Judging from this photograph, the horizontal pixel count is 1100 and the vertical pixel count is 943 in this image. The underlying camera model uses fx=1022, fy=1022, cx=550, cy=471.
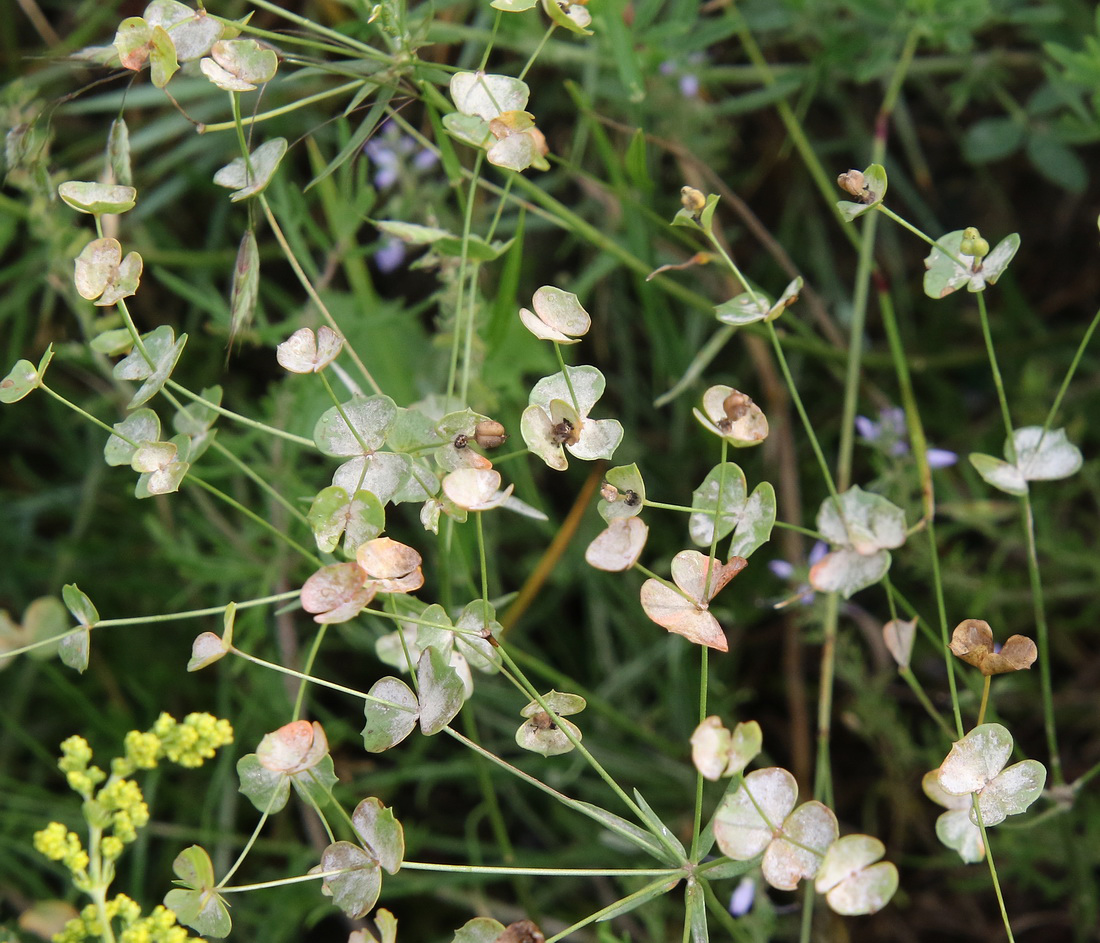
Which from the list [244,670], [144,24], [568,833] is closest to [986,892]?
[568,833]

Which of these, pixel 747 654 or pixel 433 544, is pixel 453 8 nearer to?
pixel 433 544

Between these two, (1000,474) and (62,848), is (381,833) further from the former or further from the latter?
(1000,474)

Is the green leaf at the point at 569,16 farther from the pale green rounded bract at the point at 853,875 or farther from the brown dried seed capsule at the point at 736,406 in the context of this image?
the pale green rounded bract at the point at 853,875

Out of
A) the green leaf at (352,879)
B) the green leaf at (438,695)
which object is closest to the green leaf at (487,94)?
the green leaf at (438,695)

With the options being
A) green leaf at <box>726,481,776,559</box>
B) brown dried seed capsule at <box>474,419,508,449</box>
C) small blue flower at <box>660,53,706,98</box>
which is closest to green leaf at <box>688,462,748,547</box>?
green leaf at <box>726,481,776,559</box>

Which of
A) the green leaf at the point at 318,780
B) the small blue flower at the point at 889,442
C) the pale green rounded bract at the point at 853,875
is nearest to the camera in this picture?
the pale green rounded bract at the point at 853,875

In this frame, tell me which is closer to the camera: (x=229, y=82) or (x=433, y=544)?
(x=229, y=82)

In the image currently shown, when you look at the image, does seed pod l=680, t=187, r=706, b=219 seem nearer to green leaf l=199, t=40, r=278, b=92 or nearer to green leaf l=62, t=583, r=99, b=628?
green leaf l=199, t=40, r=278, b=92
